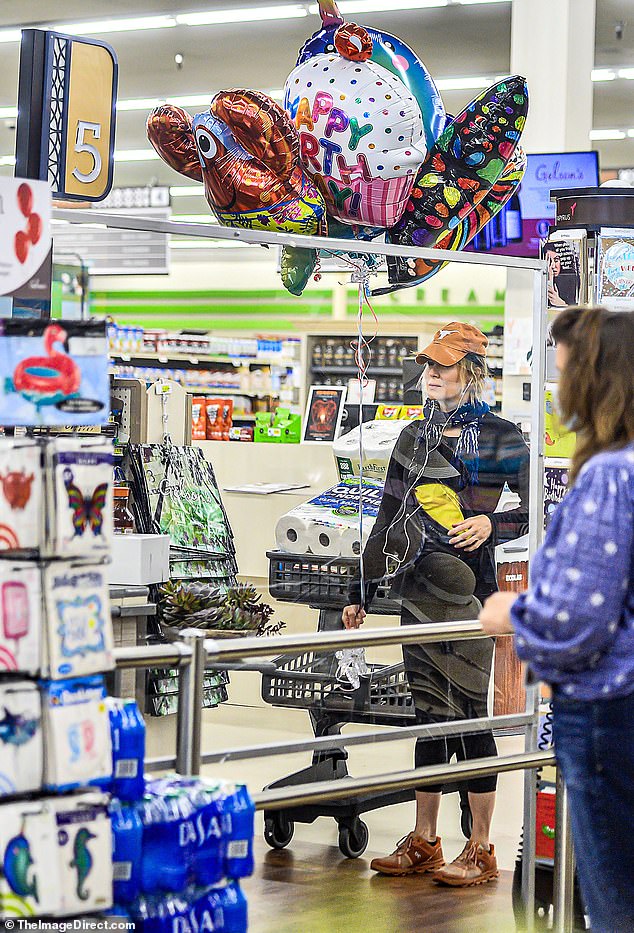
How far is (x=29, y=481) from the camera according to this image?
194 cm

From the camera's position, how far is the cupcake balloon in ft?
10.4

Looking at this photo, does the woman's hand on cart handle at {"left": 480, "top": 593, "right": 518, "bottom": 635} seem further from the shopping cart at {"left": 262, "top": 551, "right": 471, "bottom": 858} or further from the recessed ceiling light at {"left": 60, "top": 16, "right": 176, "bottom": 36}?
the recessed ceiling light at {"left": 60, "top": 16, "right": 176, "bottom": 36}

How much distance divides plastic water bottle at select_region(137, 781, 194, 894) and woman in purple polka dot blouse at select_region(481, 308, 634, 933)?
63cm

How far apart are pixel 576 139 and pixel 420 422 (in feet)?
18.5

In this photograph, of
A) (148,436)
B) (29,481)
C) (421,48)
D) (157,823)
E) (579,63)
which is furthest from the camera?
(421,48)

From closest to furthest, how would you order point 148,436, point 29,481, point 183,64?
point 29,481 → point 148,436 → point 183,64

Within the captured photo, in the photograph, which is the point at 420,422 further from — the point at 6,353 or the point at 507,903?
the point at 6,353

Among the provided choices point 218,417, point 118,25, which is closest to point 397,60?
point 218,417

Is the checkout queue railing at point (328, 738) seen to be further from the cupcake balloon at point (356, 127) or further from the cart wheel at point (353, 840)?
the cupcake balloon at point (356, 127)

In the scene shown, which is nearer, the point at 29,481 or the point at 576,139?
the point at 29,481

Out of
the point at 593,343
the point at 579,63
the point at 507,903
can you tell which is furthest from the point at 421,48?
the point at 593,343

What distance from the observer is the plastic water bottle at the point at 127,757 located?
2.11m

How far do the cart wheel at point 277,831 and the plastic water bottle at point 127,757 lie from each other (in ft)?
5.92

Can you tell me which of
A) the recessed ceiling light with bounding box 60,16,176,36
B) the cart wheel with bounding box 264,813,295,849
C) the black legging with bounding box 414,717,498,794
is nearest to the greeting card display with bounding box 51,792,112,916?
the black legging with bounding box 414,717,498,794
